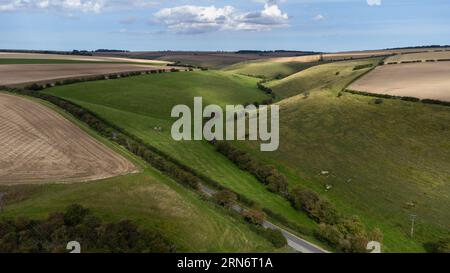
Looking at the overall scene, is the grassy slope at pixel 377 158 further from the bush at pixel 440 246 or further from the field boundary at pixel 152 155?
the field boundary at pixel 152 155

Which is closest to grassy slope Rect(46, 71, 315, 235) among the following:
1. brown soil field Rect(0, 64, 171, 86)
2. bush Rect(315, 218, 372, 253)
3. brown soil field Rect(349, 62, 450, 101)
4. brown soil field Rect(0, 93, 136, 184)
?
bush Rect(315, 218, 372, 253)

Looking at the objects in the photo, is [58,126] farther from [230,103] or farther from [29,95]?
[230,103]

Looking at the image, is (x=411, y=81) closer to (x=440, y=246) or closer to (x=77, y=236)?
(x=440, y=246)

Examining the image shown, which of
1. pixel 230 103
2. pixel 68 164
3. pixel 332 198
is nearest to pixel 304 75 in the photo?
pixel 230 103

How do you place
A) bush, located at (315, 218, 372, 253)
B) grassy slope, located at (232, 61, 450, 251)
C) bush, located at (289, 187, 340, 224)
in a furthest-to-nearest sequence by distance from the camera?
bush, located at (289, 187, 340, 224), grassy slope, located at (232, 61, 450, 251), bush, located at (315, 218, 372, 253)

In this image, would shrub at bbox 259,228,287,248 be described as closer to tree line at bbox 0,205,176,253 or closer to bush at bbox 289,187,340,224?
bush at bbox 289,187,340,224

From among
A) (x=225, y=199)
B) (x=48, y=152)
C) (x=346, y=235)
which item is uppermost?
(x=48, y=152)

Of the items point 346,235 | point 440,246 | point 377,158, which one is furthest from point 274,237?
point 377,158
